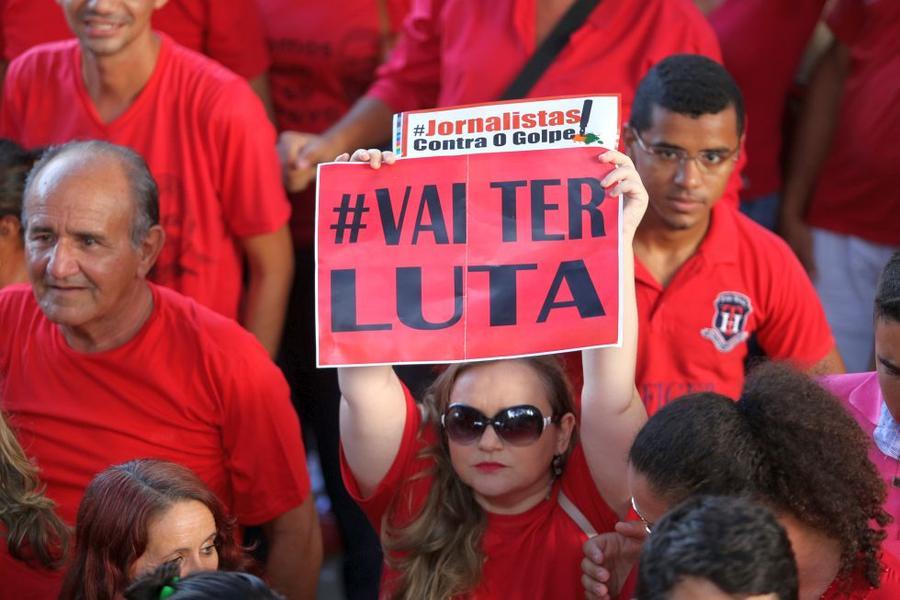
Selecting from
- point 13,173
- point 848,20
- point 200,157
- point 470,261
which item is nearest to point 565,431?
point 470,261

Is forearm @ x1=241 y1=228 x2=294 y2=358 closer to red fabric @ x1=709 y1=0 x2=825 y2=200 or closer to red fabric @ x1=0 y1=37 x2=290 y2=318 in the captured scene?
red fabric @ x1=0 y1=37 x2=290 y2=318

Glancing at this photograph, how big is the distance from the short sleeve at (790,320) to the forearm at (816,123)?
1.15 meters

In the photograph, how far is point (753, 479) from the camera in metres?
2.64

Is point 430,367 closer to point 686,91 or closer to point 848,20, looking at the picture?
point 686,91

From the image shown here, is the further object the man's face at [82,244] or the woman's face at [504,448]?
the man's face at [82,244]

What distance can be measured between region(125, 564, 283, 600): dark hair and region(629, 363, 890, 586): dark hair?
2.52ft

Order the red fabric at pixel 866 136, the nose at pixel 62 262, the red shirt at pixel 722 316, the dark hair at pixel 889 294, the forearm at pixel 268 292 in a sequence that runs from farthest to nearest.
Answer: the red fabric at pixel 866 136 → the forearm at pixel 268 292 → the red shirt at pixel 722 316 → the nose at pixel 62 262 → the dark hair at pixel 889 294

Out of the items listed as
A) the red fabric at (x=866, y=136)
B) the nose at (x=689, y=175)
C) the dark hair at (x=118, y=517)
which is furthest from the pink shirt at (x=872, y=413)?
the red fabric at (x=866, y=136)

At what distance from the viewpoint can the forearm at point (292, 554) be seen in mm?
3738

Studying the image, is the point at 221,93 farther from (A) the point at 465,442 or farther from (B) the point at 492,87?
(A) the point at 465,442

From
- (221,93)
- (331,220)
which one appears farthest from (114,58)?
(331,220)

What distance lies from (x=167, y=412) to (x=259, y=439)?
237mm

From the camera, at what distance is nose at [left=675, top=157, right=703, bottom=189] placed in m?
3.88

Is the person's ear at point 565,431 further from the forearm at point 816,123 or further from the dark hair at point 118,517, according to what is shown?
the forearm at point 816,123
